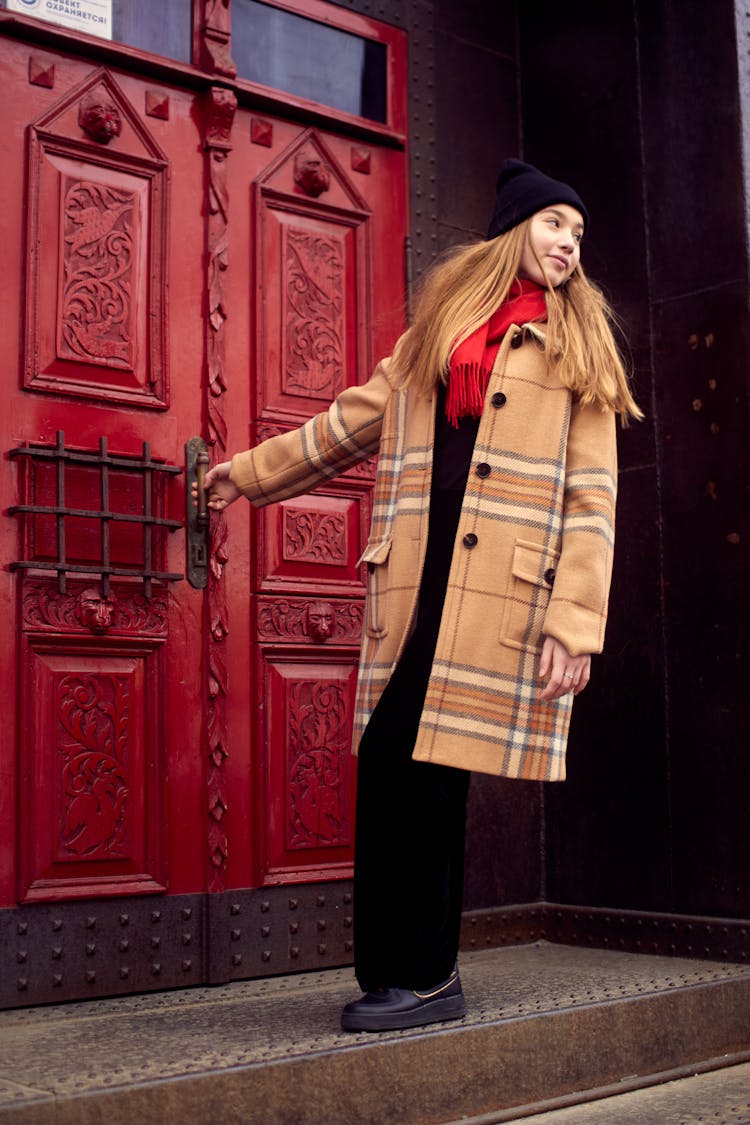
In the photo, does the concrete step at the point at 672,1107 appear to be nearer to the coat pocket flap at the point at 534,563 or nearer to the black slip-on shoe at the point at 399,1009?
the black slip-on shoe at the point at 399,1009

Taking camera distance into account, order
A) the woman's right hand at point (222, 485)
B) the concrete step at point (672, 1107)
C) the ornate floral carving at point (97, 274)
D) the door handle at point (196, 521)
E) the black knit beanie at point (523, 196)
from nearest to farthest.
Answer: the concrete step at point (672, 1107) < the black knit beanie at point (523, 196) < the woman's right hand at point (222, 485) < the ornate floral carving at point (97, 274) < the door handle at point (196, 521)

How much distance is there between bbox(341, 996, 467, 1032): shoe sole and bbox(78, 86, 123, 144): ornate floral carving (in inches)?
93.5

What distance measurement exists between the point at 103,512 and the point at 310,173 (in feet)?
4.33

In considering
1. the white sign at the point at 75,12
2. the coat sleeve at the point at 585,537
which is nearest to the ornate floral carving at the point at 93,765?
the coat sleeve at the point at 585,537

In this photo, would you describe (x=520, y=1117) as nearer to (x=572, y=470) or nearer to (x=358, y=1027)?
(x=358, y=1027)

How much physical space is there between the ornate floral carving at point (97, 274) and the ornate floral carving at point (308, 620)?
2.64 ft

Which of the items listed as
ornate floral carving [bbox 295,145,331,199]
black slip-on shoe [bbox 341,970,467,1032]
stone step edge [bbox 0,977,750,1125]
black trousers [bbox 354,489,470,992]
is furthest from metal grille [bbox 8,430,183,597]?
stone step edge [bbox 0,977,750,1125]

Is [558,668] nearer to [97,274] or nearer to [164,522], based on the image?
[164,522]

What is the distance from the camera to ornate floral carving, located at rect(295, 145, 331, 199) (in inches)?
159

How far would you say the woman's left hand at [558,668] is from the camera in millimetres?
2822

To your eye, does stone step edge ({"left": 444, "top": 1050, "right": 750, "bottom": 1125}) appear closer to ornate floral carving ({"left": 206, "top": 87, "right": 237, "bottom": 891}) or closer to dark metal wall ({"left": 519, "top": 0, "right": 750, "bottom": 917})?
dark metal wall ({"left": 519, "top": 0, "right": 750, "bottom": 917})

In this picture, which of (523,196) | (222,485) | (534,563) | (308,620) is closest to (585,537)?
(534,563)

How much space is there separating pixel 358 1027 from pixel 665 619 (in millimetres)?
1823

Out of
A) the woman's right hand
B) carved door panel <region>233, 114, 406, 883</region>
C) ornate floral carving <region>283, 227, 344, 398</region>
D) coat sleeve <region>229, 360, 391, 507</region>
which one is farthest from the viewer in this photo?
ornate floral carving <region>283, 227, 344, 398</region>
